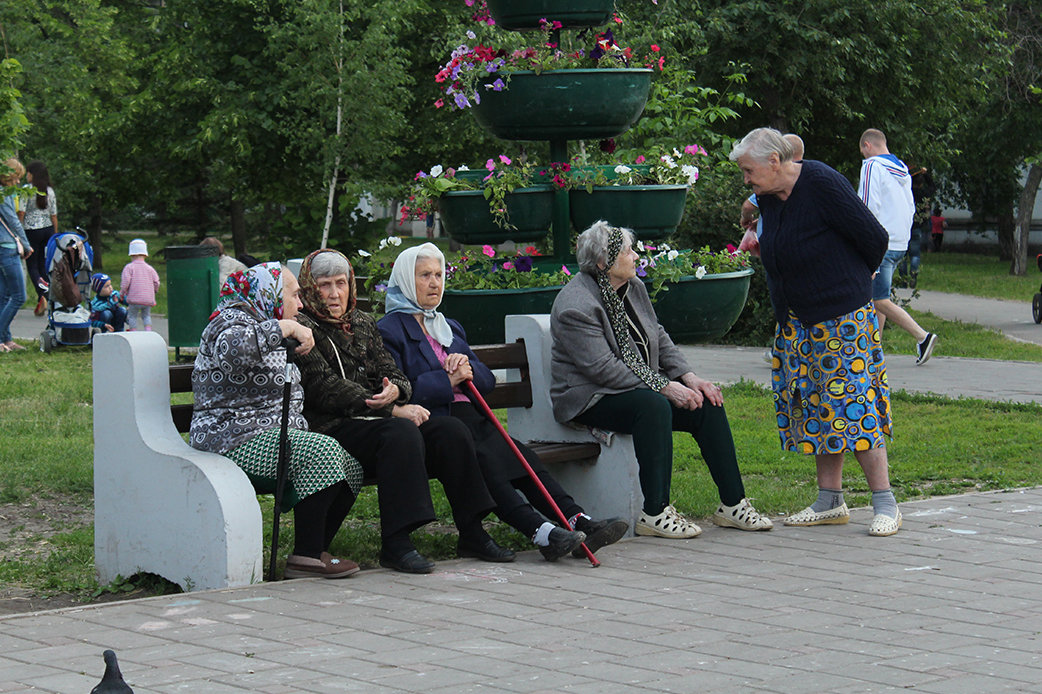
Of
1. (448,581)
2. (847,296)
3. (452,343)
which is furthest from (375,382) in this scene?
(847,296)

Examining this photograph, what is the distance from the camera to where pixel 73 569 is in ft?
20.9

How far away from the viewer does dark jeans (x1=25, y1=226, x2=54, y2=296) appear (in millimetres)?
17250

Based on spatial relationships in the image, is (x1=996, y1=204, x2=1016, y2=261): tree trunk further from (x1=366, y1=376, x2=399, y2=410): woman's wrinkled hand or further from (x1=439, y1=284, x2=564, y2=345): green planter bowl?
(x1=366, y1=376, x2=399, y2=410): woman's wrinkled hand

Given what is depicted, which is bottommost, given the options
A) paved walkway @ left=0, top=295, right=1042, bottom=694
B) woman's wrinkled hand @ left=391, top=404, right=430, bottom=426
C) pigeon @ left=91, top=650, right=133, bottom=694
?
paved walkway @ left=0, top=295, right=1042, bottom=694

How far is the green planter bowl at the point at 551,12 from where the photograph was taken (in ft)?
28.4

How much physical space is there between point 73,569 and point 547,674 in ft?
8.85

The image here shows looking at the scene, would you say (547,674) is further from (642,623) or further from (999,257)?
(999,257)

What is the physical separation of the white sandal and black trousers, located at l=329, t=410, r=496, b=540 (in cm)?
180

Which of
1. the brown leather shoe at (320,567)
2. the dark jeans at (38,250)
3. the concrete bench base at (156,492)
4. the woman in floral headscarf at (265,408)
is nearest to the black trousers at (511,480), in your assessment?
the woman in floral headscarf at (265,408)

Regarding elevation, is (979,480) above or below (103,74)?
below

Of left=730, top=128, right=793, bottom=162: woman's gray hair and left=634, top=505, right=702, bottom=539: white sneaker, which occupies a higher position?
left=730, top=128, right=793, bottom=162: woman's gray hair

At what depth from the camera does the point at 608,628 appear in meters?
5.14

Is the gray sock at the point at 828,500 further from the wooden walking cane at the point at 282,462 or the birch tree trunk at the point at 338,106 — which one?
the birch tree trunk at the point at 338,106

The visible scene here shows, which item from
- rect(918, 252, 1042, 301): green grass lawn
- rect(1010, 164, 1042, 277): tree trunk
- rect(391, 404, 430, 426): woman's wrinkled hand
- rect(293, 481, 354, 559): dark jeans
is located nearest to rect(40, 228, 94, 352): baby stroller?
rect(391, 404, 430, 426): woman's wrinkled hand
